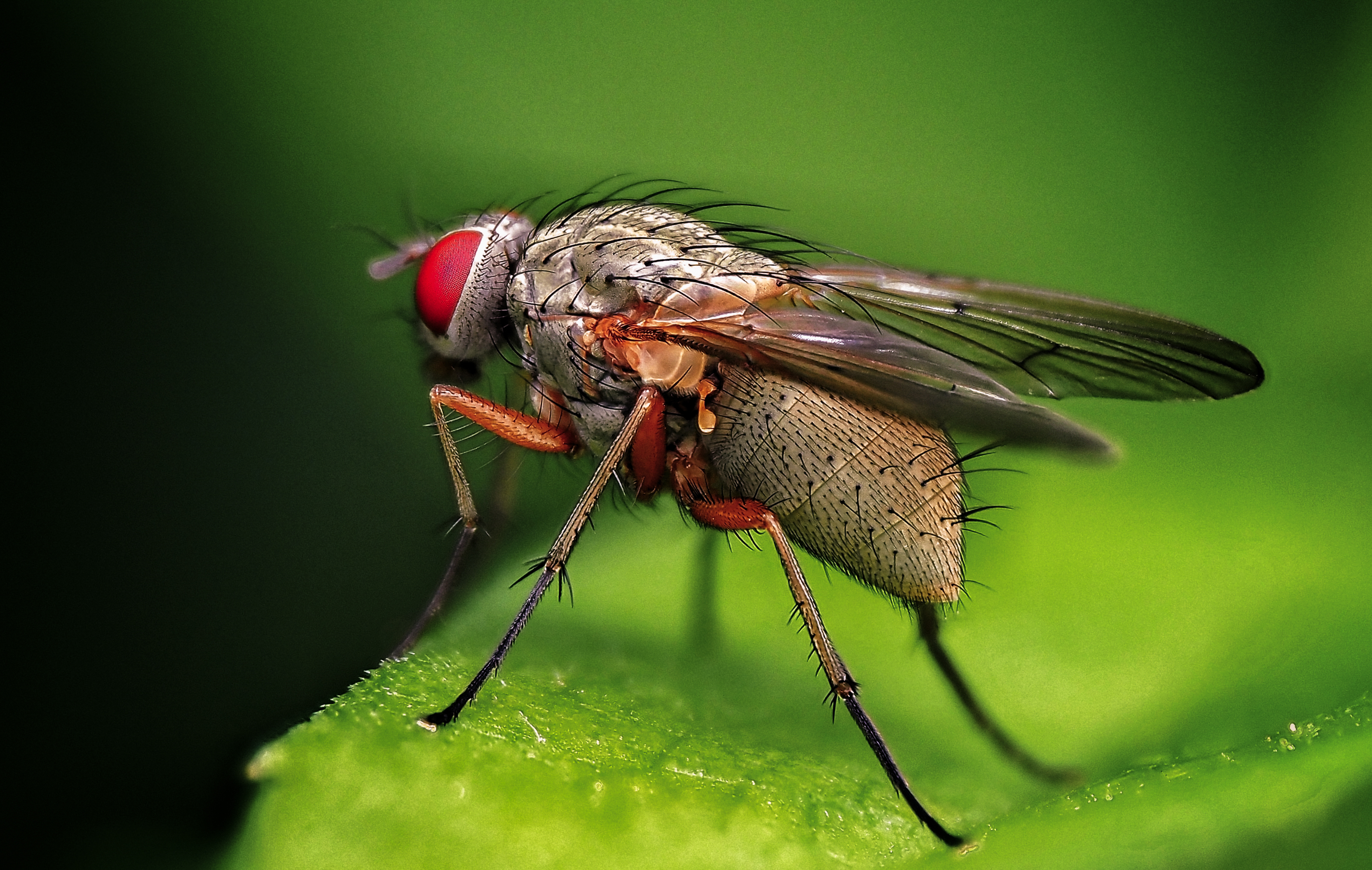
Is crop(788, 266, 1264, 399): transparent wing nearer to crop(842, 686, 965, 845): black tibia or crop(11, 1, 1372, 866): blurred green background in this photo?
crop(11, 1, 1372, 866): blurred green background

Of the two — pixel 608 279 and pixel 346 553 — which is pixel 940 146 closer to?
pixel 608 279

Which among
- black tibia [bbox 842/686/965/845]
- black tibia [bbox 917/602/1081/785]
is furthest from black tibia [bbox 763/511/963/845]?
black tibia [bbox 917/602/1081/785]

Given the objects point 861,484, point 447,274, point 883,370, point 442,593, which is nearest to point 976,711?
point 861,484

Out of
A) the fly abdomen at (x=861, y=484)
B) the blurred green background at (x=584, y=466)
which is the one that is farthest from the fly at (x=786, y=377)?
the blurred green background at (x=584, y=466)

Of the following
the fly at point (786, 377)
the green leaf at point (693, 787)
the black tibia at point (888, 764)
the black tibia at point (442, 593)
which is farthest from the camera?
the black tibia at point (442, 593)

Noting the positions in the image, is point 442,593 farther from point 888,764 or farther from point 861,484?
point 888,764

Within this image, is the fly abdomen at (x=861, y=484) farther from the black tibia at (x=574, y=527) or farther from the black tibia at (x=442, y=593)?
the black tibia at (x=442, y=593)

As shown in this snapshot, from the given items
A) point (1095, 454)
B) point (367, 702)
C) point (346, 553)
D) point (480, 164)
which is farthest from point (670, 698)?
point (480, 164)
